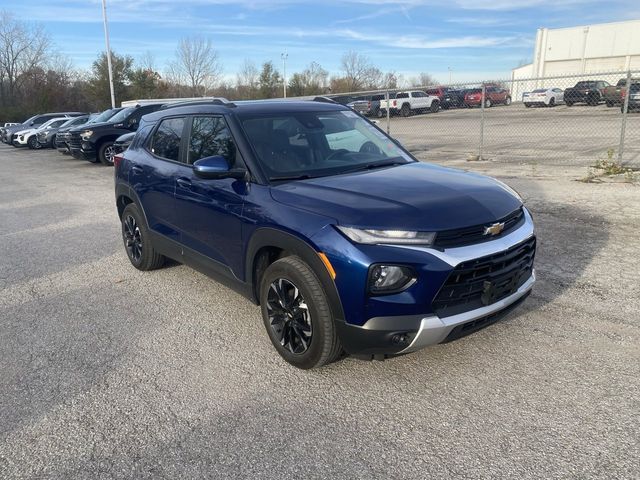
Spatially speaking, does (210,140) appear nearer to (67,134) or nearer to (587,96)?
(67,134)

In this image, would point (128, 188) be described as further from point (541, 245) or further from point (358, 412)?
point (541, 245)

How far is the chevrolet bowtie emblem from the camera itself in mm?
3160

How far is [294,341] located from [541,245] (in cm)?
363

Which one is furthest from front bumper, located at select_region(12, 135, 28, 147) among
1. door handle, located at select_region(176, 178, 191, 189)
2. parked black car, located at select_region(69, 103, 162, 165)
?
door handle, located at select_region(176, 178, 191, 189)

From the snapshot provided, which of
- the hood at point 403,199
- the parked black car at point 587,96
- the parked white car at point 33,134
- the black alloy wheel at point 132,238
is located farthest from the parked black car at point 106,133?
the parked black car at point 587,96

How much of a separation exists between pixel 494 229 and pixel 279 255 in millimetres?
1454

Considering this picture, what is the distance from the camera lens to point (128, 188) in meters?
5.58

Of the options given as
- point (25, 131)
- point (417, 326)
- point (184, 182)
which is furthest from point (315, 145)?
point (25, 131)

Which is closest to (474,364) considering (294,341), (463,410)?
(463,410)

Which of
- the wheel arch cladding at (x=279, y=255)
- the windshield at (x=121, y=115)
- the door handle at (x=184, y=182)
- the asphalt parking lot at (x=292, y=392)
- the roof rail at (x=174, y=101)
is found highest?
the roof rail at (x=174, y=101)

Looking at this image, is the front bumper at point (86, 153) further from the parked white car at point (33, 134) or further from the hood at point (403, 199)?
the hood at point (403, 199)

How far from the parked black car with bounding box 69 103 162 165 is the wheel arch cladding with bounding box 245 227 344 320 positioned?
1419 cm

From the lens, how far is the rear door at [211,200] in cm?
388

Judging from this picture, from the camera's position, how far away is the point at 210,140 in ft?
14.1
